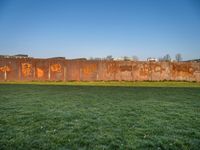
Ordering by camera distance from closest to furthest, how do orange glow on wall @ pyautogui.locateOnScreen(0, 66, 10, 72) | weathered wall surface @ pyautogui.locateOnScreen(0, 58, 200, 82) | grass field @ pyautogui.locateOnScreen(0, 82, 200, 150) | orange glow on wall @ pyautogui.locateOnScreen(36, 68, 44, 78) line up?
grass field @ pyautogui.locateOnScreen(0, 82, 200, 150) < orange glow on wall @ pyautogui.locateOnScreen(0, 66, 10, 72) < weathered wall surface @ pyautogui.locateOnScreen(0, 58, 200, 82) < orange glow on wall @ pyautogui.locateOnScreen(36, 68, 44, 78)

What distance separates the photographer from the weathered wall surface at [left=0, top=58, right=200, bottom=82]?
1939 cm

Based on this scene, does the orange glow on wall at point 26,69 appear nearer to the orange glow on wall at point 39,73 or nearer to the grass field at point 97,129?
the orange glow on wall at point 39,73

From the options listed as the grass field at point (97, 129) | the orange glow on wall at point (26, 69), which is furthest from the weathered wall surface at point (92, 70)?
the grass field at point (97, 129)

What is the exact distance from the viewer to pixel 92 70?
20.8 meters

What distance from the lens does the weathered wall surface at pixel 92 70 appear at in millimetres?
19391

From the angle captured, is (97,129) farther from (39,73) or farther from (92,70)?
(92,70)

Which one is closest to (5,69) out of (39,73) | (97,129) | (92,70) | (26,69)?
(26,69)

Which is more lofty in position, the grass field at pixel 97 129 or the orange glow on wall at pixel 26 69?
the orange glow on wall at pixel 26 69

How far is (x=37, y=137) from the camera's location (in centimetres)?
446

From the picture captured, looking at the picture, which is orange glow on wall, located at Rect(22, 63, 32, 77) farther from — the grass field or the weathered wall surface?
the grass field

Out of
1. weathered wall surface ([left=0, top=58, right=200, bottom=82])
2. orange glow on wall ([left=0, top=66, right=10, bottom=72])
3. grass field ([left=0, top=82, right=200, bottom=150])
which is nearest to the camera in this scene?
grass field ([left=0, top=82, right=200, bottom=150])

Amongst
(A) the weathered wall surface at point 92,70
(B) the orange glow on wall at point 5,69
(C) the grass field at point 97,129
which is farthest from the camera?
(A) the weathered wall surface at point 92,70

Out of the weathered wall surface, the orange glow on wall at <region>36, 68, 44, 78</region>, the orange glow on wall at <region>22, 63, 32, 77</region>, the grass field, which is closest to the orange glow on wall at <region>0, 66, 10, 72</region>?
the weathered wall surface

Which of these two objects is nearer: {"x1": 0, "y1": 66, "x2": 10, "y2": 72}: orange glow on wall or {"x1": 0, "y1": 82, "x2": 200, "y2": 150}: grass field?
{"x1": 0, "y1": 82, "x2": 200, "y2": 150}: grass field
